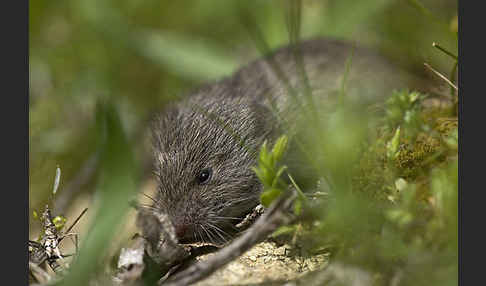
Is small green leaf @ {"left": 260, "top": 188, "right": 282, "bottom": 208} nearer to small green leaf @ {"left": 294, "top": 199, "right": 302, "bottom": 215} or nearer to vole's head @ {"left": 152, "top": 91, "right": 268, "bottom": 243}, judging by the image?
small green leaf @ {"left": 294, "top": 199, "right": 302, "bottom": 215}

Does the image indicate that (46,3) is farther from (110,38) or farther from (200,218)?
(200,218)

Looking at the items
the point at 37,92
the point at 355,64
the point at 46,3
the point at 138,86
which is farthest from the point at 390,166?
the point at 46,3

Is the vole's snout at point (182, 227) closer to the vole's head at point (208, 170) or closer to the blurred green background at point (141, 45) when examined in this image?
the vole's head at point (208, 170)

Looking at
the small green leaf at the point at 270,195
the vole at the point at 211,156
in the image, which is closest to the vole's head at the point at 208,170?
the vole at the point at 211,156

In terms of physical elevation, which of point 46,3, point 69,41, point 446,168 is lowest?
point 446,168

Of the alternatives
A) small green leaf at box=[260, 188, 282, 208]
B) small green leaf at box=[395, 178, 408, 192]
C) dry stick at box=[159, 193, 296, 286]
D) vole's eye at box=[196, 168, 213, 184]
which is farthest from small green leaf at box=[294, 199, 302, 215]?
vole's eye at box=[196, 168, 213, 184]
